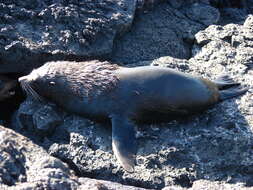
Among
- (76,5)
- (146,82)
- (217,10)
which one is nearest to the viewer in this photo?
(146,82)

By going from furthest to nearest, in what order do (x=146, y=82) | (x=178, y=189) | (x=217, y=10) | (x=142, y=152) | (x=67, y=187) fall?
(x=217, y=10) < (x=146, y=82) < (x=142, y=152) < (x=178, y=189) < (x=67, y=187)

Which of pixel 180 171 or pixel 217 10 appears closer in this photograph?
pixel 180 171

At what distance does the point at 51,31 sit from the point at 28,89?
2.25ft

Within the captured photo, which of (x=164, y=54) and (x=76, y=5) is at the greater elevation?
(x=76, y=5)

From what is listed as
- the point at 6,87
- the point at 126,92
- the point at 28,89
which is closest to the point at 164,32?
the point at 126,92

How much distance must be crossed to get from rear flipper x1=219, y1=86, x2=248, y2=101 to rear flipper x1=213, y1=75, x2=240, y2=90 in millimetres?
57

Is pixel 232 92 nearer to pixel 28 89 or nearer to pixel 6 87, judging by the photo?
pixel 28 89

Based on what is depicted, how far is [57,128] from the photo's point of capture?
17.1 feet

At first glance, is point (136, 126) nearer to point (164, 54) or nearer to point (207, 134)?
point (207, 134)

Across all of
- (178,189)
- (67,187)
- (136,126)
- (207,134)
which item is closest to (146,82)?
(136,126)

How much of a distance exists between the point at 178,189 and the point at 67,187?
1.10m

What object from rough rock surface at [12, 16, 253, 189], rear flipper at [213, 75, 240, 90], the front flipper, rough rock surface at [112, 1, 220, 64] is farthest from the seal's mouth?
rear flipper at [213, 75, 240, 90]

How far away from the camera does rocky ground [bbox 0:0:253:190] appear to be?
4.43 metres

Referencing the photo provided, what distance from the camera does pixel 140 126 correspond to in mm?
5234
